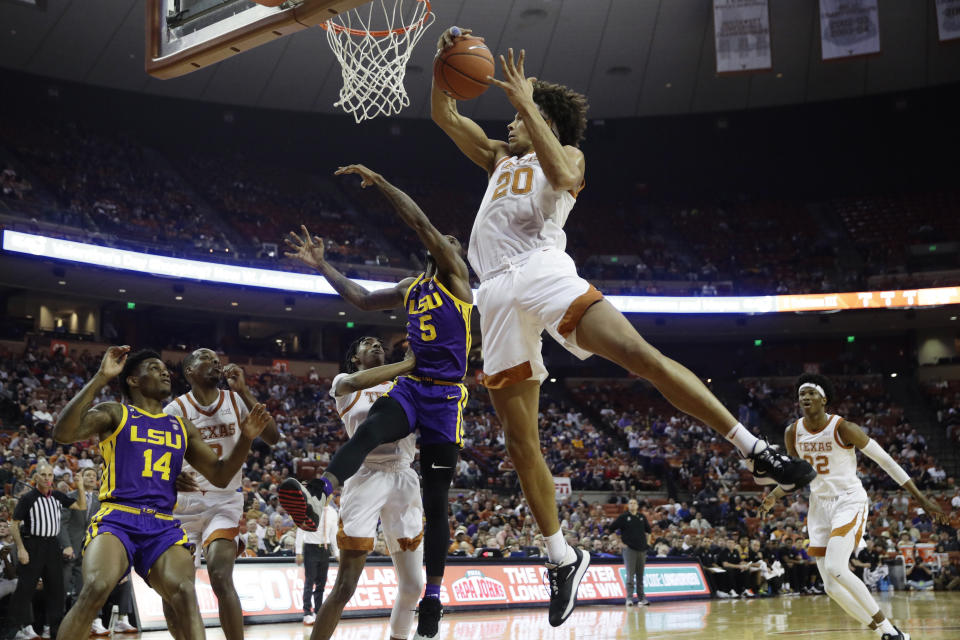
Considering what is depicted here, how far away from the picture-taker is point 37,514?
897 centimetres

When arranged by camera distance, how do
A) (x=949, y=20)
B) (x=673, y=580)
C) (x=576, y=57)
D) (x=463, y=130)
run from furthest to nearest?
(x=576, y=57), (x=949, y=20), (x=673, y=580), (x=463, y=130)

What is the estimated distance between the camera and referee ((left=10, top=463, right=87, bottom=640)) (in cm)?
866

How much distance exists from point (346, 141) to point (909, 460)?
62.7 ft

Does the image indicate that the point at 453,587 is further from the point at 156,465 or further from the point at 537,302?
the point at 537,302

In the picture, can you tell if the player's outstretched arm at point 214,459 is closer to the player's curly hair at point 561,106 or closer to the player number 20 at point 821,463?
the player's curly hair at point 561,106

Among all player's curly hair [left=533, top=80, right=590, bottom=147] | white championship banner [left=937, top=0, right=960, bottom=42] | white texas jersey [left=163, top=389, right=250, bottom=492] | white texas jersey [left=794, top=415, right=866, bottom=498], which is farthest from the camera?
white championship banner [left=937, top=0, right=960, bottom=42]

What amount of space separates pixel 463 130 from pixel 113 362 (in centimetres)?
219

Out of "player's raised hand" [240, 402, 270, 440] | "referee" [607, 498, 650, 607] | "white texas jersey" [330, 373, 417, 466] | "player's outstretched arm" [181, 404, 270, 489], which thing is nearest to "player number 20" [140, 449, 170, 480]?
"player's outstretched arm" [181, 404, 270, 489]

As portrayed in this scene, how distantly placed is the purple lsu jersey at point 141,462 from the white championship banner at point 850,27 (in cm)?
1876

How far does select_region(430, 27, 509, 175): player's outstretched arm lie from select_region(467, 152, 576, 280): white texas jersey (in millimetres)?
446

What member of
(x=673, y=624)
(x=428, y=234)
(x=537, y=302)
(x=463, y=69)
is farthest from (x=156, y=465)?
(x=673, y=624)

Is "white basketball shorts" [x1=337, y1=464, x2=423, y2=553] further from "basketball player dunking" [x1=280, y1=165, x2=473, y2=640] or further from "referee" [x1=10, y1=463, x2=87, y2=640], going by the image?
"referee" [x1=10, y1=463, x2=87, y2=640]

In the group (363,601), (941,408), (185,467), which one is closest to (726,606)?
(363,601)

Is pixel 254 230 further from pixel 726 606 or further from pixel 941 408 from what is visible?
pixel 941 408
